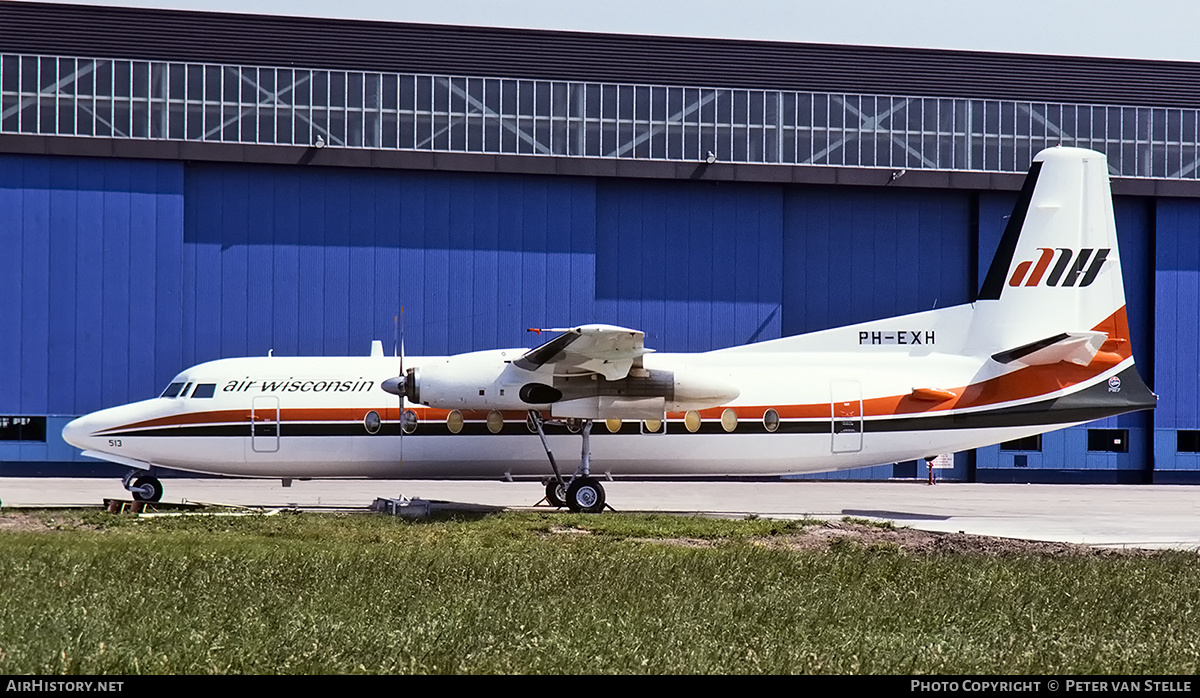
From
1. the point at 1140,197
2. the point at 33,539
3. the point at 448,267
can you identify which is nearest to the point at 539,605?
the point at 33,539

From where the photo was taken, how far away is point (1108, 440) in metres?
33.4

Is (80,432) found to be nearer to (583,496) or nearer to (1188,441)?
(583,496)

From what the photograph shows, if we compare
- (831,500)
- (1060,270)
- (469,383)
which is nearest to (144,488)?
(469,383)

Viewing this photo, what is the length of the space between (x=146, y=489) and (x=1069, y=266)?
16.4 meters

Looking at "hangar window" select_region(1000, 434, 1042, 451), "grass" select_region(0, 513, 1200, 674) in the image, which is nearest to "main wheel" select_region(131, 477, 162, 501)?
"grass" select_region(0, 513, 1200, 674)

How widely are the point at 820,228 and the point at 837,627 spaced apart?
967 inches

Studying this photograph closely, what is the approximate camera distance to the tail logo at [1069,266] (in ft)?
67.9

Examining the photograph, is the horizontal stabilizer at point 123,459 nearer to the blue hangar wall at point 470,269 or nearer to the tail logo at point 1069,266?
the blue hangar wall at point 470,269

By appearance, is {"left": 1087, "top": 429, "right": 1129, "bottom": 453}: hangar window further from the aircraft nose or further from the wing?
the aircraft nose

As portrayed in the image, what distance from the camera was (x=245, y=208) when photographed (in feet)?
102

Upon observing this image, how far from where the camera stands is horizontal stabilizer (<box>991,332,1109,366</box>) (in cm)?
1969

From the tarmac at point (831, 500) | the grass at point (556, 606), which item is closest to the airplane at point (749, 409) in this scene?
the tarmac at point (831, 500)

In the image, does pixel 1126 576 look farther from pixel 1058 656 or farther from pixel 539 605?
pixel 539 605

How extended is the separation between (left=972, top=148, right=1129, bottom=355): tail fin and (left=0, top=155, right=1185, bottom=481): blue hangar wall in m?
12.1
